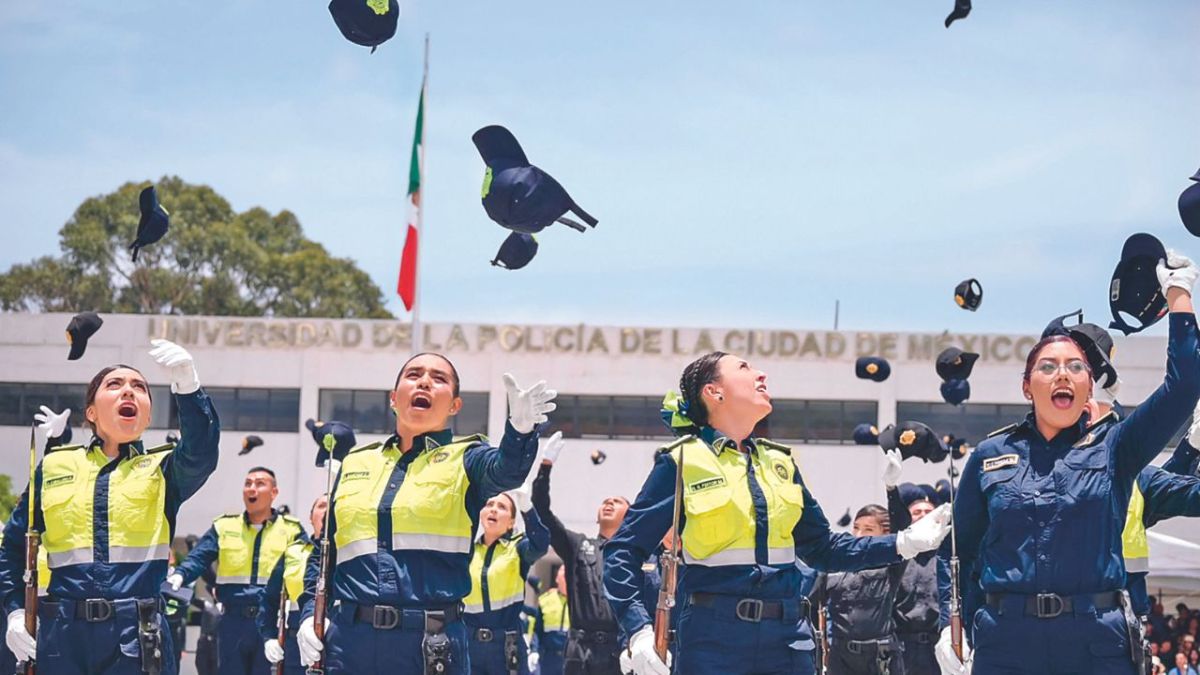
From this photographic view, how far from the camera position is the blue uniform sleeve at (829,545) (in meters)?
6.64

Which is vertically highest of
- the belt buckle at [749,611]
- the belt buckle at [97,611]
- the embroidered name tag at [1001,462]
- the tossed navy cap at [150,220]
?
Result: the tossed navy cap at [150,220]

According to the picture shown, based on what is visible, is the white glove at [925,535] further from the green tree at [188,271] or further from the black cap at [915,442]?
the green tree at [188,271]

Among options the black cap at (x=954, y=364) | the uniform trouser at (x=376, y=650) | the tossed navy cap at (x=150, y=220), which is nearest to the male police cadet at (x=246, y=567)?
the tossed navy cap at (x=150, y=220)

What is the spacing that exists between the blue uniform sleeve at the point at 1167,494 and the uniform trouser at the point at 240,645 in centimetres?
806

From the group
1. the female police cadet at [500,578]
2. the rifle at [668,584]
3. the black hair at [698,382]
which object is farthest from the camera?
the female police cadet at [500,578]

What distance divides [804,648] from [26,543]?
13.1 ft

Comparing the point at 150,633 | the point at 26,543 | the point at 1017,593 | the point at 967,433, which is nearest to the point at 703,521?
the point at 1017,593

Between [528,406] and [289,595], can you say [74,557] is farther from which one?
[289,595]

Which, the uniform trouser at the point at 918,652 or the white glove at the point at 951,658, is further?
the uniform trouser at the point at 918,652

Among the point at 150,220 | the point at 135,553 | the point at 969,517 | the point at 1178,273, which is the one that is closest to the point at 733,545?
the point at 969,517

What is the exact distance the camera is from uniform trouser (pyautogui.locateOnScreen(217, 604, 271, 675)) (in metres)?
13.7

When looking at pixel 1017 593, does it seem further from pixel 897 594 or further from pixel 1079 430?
pixel 897 594

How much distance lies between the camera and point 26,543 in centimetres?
806

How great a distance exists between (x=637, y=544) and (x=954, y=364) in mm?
9675
